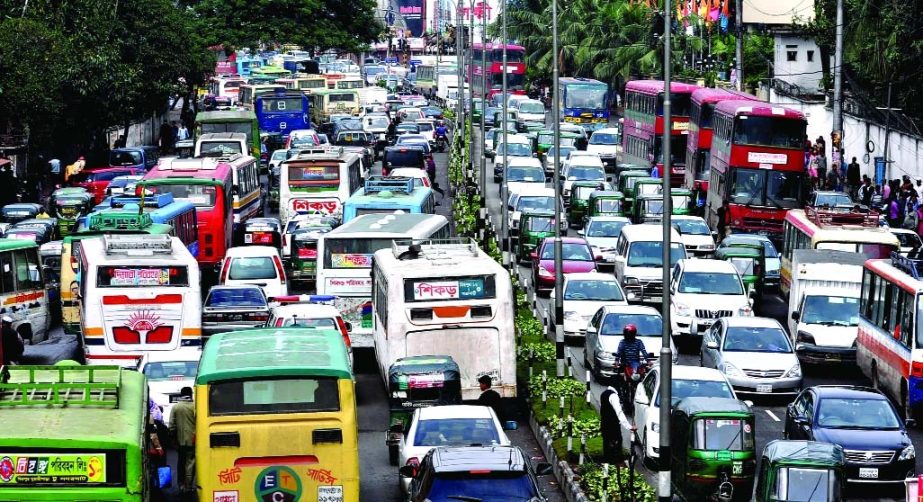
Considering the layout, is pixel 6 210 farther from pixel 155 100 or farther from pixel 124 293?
pixel 155 100

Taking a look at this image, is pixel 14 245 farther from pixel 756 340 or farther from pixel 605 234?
A: pixel 605 234

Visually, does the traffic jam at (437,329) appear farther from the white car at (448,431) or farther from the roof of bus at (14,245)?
the roof of bus at (14,245)

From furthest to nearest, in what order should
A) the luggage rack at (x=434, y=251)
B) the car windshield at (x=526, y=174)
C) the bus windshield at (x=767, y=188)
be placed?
the car windshield at (x=526, y=174)
the bus windshield at (x=767, y=188)
the luggage rack at (x=434, y=251)

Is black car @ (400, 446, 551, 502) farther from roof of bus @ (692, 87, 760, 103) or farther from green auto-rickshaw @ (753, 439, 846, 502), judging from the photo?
roof of bus @ (692, 87, 760, 103)

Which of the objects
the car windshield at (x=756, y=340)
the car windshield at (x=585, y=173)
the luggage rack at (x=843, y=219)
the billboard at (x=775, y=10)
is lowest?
the car windshield at (x=585, y=173)

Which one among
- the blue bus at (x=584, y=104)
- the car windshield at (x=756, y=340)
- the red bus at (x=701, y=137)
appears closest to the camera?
the car windshield at (x=756, y=340)

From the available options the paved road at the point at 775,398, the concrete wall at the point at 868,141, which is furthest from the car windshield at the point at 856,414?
the concrete wall at the point at 868,141

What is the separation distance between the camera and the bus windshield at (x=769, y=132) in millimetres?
47750

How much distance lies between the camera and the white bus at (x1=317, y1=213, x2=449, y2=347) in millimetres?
34000

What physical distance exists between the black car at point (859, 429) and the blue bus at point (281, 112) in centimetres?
5772

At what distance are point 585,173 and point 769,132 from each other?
12.7 metres

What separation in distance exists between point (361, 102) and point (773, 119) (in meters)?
62.0

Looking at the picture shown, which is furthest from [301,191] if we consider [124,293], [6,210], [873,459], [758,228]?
[873,459]

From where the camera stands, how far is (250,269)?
129 feet
